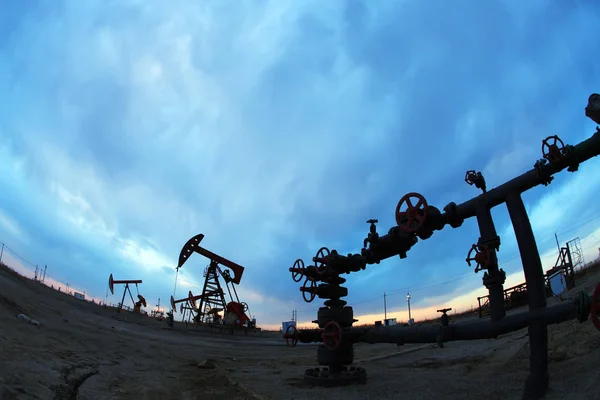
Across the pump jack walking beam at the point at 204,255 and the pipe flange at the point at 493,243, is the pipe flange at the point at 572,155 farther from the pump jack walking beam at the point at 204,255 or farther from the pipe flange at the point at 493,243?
the pump jack walking beam at the point at 204,255

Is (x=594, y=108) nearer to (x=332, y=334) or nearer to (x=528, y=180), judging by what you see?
(x=528, y=180)

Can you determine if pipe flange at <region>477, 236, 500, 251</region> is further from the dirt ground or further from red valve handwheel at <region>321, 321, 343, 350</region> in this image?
red valve handwheel at <region>321, 321, 343, 350</region>

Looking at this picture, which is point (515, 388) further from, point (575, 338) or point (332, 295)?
point (332, 295)

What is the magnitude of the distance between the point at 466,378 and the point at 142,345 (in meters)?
14.6

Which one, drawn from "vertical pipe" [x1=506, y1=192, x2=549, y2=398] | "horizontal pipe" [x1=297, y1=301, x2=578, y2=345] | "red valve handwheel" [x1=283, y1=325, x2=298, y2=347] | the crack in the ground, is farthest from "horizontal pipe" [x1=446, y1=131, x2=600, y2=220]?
the crack in the ground

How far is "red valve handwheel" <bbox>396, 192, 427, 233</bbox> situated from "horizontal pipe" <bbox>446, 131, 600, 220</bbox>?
0.90 metres

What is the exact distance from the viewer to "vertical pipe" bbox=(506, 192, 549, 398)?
235 inches

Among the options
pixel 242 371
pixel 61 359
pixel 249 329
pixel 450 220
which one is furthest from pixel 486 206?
pixel 249 329

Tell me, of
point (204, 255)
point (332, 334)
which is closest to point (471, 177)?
point (332, 334)

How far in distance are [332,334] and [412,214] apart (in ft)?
14.9

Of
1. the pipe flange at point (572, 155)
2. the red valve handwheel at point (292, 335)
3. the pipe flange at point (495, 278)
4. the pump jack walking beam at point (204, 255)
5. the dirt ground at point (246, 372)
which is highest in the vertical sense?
the pump jack walking beam at point (204, 255)

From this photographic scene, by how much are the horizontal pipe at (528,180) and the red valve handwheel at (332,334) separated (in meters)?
4.70

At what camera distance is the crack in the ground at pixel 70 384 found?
22.7ft

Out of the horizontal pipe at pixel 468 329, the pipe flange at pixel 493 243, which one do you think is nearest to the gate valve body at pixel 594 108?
the pipe flange at pixel 493 243
